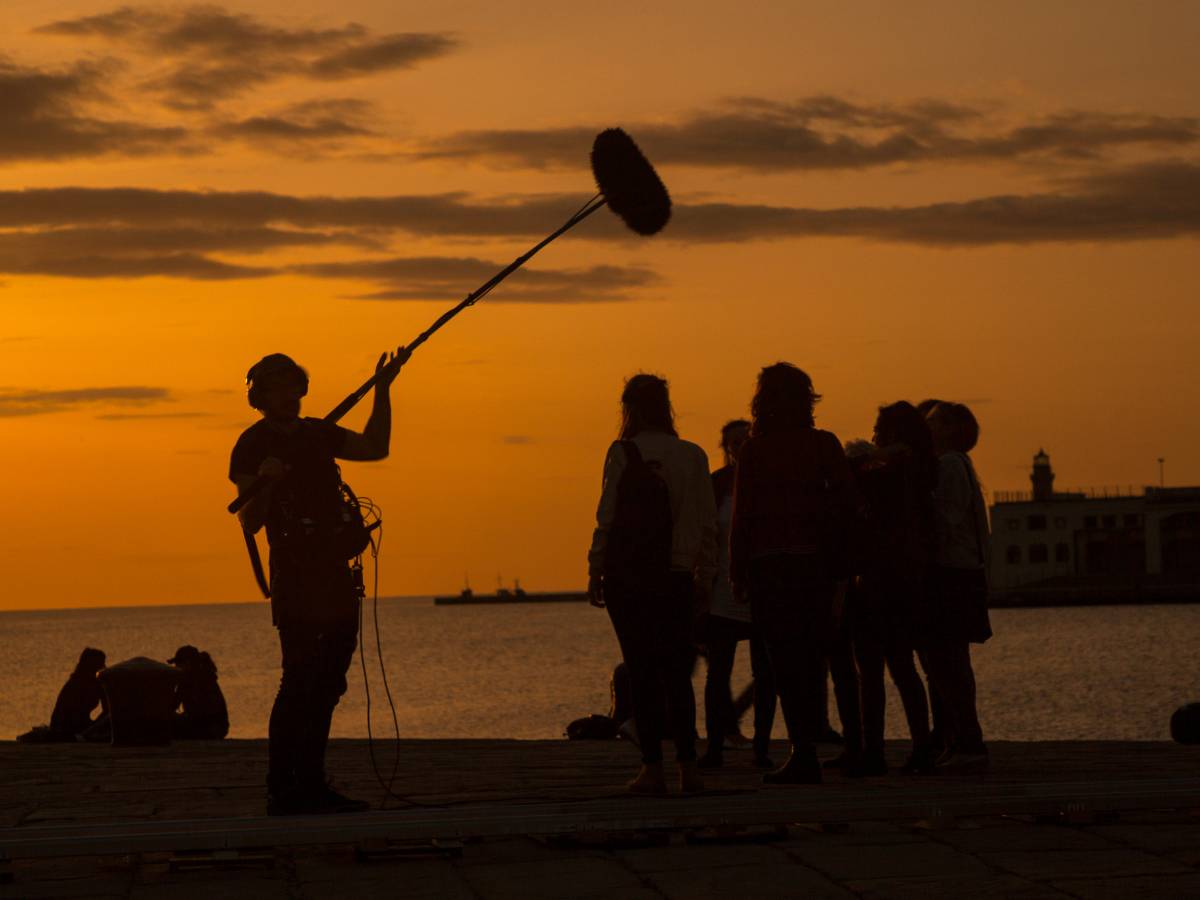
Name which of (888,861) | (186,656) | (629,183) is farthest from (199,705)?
(888,861)

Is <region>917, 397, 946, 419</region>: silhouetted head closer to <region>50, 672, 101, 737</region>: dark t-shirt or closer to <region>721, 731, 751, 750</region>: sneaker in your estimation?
<region>721, 731, 751, 750</region>: sneaker

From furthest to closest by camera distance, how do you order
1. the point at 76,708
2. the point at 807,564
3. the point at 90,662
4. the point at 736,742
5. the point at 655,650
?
the point at 90,662 → the point at 76,708 → the point at 736,742 → the point at 807,564 → the point at 655,650

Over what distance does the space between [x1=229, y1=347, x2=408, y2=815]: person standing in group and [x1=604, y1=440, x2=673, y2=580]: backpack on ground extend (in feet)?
3.51

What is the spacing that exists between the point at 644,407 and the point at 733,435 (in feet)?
6.98

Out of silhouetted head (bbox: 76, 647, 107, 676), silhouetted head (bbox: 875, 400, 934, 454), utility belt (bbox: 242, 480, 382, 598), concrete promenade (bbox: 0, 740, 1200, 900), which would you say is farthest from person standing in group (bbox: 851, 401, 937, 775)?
silhouetted head (bbox: 76, 647, 107, 676)

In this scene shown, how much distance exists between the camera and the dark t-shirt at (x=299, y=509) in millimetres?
7598

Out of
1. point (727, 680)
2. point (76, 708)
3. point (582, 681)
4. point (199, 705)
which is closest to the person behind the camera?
point (727, 680)

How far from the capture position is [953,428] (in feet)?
30.9

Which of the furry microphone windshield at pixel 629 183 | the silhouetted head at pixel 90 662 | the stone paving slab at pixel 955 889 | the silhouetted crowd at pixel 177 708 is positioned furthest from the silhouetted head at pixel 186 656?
the stone paving slab at pixel 955 889

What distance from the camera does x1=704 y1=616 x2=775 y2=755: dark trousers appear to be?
10.1 meters

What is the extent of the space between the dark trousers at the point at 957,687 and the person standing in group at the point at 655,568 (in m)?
1.48

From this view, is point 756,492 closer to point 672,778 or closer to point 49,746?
point 672,778

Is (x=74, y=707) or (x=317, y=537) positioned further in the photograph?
(x=74, y=707)

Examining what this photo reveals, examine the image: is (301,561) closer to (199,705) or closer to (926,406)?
(926,406)
